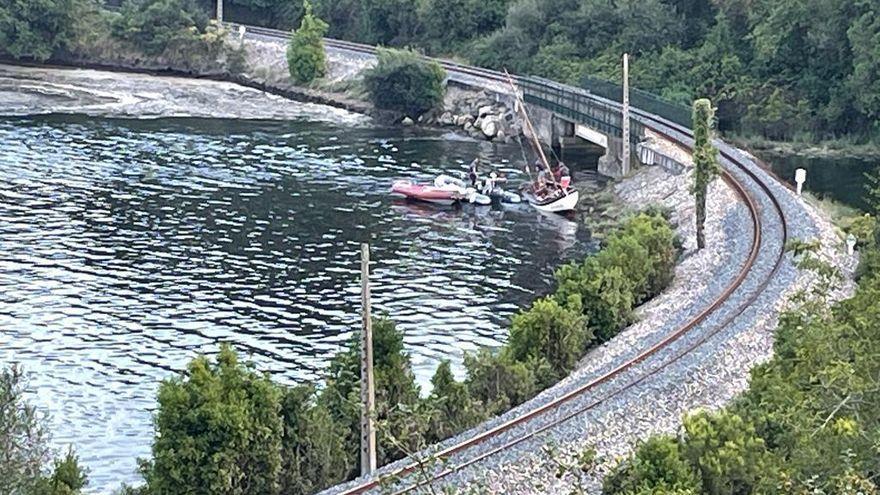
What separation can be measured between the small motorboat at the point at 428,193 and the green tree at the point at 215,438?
34249mm

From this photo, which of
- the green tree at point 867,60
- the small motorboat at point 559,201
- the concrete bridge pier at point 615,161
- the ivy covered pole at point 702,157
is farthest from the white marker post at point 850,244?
the green tree at point 867,60

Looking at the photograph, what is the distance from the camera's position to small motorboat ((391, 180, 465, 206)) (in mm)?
61688

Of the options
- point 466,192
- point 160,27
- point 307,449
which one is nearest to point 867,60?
point 466,192

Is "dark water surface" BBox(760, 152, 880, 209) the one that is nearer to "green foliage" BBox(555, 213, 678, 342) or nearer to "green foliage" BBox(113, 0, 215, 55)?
"green foliage" BBox(555, 213, 678, 342)

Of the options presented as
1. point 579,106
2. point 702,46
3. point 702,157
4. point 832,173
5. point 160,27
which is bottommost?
point 832,173

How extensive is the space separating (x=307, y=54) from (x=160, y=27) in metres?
13.5

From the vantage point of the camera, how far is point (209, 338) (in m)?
41.1

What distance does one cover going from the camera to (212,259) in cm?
5050

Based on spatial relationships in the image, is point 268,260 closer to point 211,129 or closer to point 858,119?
point 211,129

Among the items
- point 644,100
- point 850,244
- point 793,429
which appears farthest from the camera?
point 644,100

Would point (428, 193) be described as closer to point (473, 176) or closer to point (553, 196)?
point (473, 176)

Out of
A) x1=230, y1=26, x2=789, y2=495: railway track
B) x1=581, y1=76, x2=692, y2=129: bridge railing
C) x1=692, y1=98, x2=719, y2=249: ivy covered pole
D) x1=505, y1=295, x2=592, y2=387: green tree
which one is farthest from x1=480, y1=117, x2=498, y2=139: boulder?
x1=505, y1=295, x2=592, y2=387: green tree

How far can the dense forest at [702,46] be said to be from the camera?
7731 centimetres

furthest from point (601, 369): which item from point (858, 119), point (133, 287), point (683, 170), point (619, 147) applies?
point (858, 119)
